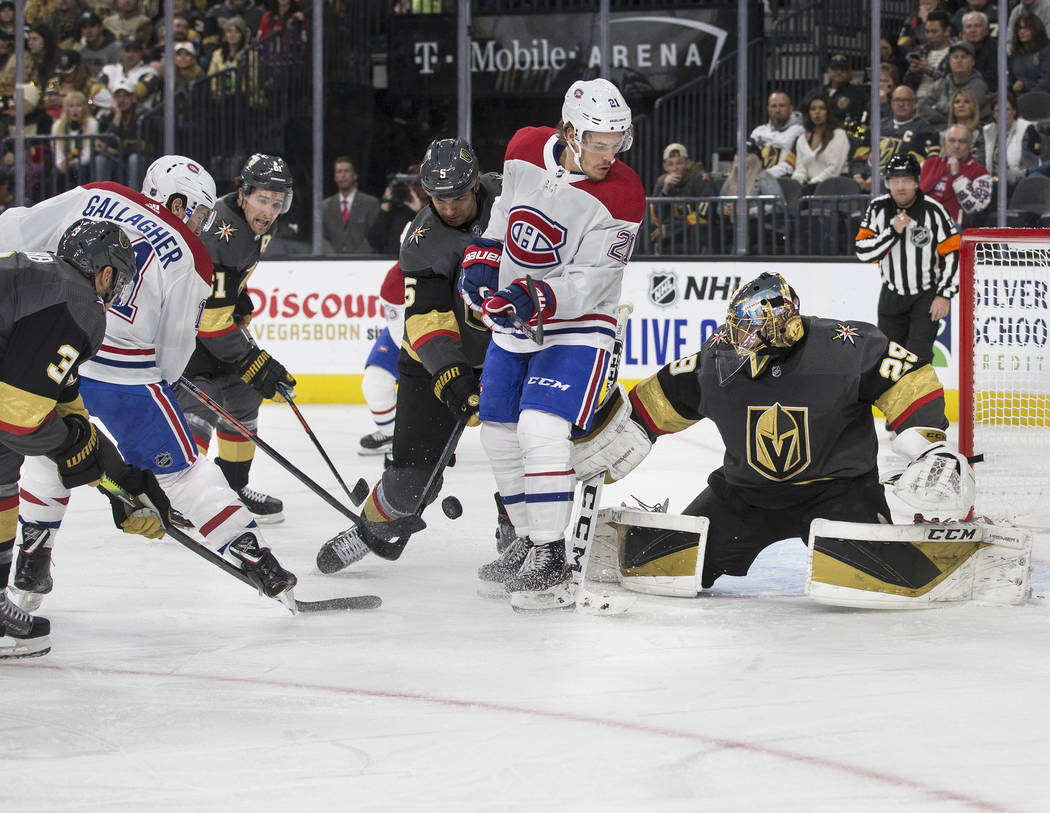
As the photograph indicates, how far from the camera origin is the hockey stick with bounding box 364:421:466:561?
3785 millimetres

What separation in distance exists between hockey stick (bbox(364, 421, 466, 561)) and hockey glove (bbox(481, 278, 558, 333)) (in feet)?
1.87

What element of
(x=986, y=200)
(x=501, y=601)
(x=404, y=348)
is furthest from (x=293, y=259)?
(x=501, y=601)

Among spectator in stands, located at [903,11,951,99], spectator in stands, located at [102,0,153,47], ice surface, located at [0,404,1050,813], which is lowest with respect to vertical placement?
ice surface, located at [0,404,1050,813]

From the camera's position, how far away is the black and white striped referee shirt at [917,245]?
243 inches

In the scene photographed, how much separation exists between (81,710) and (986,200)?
17.3 feet

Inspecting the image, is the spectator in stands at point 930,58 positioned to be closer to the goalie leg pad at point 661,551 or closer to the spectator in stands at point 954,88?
the spectator in stands at point 954,88

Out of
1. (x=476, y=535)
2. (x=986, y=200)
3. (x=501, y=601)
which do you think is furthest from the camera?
(x=986, y=200)

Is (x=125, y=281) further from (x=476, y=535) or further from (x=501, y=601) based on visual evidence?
(x=476, y=535)

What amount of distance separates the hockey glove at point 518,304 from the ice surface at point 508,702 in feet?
2.10

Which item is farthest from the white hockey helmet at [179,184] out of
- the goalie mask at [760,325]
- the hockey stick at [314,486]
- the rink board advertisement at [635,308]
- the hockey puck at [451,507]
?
the rink board advertisement at [635,308]

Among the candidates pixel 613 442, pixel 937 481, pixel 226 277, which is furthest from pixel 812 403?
pixel 226 277

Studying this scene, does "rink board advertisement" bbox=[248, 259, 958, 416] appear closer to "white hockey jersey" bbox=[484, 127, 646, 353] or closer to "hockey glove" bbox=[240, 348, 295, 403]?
"hockey glove" bbox=[240, 348, 295, 403]

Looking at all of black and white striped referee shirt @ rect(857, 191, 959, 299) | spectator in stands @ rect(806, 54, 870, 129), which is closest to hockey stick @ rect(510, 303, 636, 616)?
black and white striped referee shirt @ rect(857, 191, 959, 299)

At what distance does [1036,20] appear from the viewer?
6.95 metres
